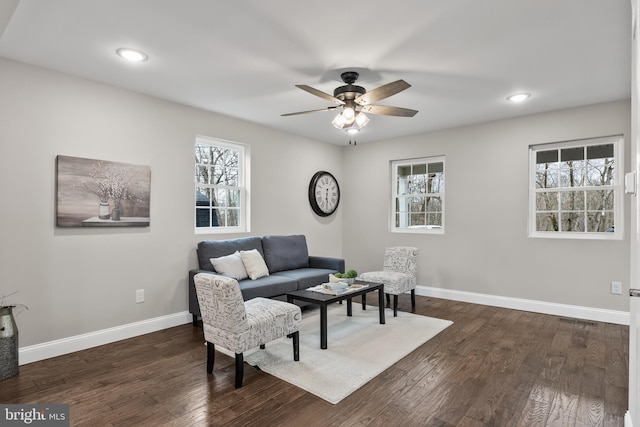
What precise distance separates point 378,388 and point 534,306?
305 cm

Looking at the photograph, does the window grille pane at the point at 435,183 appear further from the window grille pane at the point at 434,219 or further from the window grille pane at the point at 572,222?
the window grille pane at the point at 572,222

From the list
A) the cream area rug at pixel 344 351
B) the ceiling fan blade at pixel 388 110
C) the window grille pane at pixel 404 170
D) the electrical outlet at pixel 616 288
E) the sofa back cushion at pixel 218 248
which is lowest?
the cream area rug at pixel 344 351

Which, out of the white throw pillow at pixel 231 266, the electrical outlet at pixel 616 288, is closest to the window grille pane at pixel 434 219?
the electrical outlet at pixel 616 288

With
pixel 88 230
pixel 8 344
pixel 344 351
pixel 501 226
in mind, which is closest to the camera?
pixel 8 344

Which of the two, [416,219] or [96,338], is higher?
[416,219]

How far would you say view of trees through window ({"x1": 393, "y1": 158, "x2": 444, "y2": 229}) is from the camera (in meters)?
5.50

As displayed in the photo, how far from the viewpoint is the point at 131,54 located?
2.84 metres

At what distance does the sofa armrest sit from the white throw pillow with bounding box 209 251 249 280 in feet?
4.07

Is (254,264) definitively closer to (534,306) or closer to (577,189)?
(534,306)

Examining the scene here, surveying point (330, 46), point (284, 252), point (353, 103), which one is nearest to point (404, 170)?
point (284, 252)

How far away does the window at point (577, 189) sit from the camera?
13.6 ft

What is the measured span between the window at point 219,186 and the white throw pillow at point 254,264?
1.91ft

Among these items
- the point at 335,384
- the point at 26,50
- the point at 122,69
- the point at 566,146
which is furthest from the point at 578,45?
the point at 26,50

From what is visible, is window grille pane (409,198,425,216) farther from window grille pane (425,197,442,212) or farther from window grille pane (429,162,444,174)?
window grille pane (429,162,444,174)
